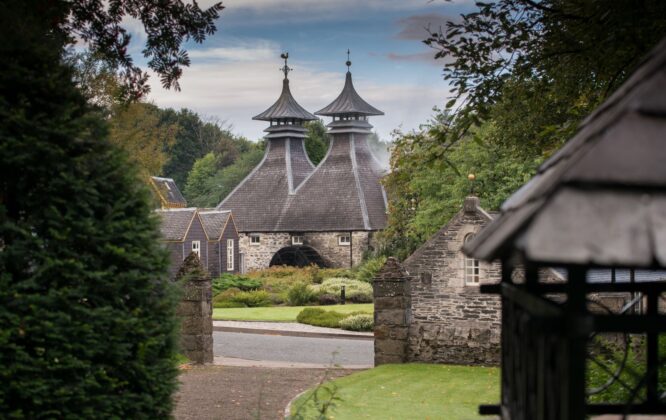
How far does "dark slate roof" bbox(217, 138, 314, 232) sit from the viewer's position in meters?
54.1

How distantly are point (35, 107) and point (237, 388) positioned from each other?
1249 centimetres

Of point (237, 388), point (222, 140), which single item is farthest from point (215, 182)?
point (237, 388)

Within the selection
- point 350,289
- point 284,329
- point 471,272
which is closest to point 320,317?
point 284,329

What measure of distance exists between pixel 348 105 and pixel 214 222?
1174 cm

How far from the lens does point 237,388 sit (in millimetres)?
18016

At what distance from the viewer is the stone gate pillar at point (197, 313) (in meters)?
21.2

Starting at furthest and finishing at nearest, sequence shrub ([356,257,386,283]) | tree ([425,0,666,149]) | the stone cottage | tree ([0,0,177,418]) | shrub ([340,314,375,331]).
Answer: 1. the stone cottage
2. shrub ([356,257,386,283])
3. shrub ([340,314,375,331])
4. tree ([425,0,666,149])
5. tree ([0,0,177,418])

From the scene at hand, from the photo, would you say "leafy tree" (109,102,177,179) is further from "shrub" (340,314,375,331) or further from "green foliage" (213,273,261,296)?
"green foliage" (213,273,261,296)

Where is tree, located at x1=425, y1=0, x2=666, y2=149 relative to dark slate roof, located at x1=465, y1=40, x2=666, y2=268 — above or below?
above

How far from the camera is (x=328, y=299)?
39.1 metres

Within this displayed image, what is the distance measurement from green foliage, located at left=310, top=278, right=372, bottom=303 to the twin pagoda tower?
8.71 metres

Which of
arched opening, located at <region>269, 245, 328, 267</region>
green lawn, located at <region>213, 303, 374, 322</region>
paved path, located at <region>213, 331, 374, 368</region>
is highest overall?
arched opening, located at <region>269, 245, 328, 267</region>

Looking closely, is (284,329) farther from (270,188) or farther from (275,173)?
(275,173)

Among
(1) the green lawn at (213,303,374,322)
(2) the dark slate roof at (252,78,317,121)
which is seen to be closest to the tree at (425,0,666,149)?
(1) the green lawn at (213,303,374,322)
